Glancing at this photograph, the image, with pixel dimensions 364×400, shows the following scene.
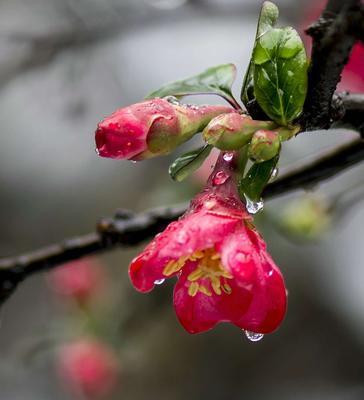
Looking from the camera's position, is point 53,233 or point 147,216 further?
point 53,233

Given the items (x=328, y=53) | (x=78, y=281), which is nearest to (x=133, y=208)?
(x=78, y=281)

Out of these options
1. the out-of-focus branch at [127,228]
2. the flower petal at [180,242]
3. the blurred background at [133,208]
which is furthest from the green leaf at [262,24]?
the blurred background at [133,208]

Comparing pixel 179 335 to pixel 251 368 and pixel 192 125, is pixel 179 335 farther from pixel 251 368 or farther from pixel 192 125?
pixel 192 125

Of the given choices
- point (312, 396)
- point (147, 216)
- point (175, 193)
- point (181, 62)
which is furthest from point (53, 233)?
point (147, 216)

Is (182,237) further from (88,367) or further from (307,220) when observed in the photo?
(88,367)

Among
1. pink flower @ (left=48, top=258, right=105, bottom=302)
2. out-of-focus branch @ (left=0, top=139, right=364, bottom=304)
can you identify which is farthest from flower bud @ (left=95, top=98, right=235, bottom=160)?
pink flower @ (left=48, top=258, right=105, bottom=302)

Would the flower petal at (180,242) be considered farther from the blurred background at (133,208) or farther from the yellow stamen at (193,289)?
the blurred background at (133,208)

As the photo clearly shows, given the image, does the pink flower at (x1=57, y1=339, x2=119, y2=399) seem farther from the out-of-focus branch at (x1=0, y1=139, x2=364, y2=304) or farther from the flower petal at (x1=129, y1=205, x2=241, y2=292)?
the flower petal at (x1=129, y1=205, x2=241, y2=292)
